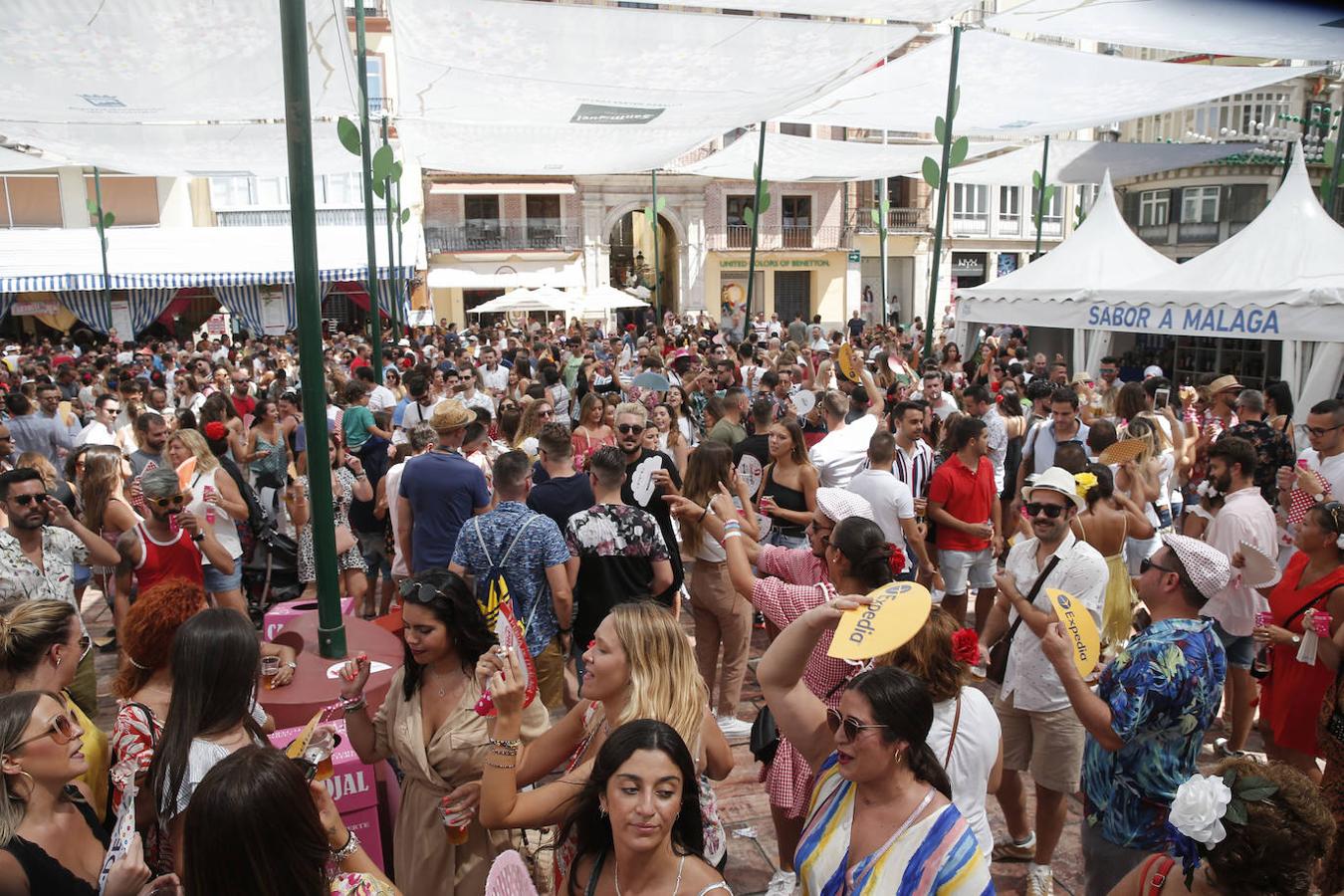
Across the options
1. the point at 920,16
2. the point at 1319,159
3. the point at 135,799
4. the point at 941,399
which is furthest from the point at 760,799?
the point at 1319,159

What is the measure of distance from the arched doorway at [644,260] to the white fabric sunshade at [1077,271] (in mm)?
19468

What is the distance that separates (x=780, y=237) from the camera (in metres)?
34.3

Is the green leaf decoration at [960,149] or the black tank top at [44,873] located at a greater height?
the green leaf decoration at [960,149]

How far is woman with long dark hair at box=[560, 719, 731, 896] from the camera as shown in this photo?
1.92 meters

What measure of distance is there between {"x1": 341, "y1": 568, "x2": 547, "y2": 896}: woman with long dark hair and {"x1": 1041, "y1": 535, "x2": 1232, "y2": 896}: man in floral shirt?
1.69 metres

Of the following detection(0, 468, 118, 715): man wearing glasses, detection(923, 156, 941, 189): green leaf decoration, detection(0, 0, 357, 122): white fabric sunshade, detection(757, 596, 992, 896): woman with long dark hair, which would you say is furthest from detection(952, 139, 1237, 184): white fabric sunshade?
detection(757, 596, 992, 896): woman with long dark hair

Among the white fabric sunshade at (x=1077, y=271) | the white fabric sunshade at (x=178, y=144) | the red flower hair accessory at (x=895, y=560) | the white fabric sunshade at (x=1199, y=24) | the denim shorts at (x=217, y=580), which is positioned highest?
the white fabric sunshade at (x=1199, y=24)

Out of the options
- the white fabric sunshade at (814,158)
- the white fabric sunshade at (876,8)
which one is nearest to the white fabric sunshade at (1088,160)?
the white fabric sunshade at (814,158)

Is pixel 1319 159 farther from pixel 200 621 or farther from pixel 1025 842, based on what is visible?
pixel 200 621

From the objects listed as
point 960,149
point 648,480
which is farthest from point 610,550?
point 960,149

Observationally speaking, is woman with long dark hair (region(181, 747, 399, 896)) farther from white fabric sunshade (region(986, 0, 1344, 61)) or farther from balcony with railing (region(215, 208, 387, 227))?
balcony with railing (region(215, 208, 387, 227))

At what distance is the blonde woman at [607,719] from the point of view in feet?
7.62

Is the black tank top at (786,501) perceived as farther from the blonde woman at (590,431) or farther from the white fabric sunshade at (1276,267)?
the white fabric sunshade at (1276,267)

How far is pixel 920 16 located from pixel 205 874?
875 cm
